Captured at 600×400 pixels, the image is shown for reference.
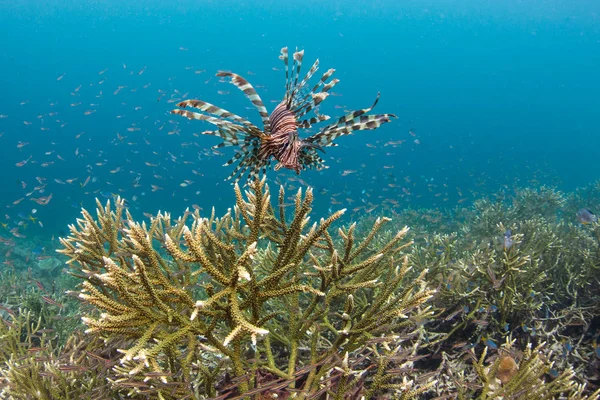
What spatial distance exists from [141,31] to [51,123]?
84.7 ft

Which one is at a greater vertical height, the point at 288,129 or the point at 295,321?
the point at 288,129

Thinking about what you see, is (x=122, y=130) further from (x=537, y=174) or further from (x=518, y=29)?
(x=518, y=29)

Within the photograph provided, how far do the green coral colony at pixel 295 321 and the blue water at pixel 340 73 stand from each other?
55177mm

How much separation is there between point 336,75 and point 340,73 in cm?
230

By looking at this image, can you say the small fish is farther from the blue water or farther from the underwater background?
the blue water

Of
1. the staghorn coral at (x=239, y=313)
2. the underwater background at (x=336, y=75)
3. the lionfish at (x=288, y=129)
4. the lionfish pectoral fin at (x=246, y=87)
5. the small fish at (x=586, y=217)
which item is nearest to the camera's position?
the staghorn coral at (x=239, y=313)

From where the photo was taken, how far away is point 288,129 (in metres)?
3.57

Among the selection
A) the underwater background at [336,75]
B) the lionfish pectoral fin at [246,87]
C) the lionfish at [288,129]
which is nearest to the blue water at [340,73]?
the underwater background at [336,75]

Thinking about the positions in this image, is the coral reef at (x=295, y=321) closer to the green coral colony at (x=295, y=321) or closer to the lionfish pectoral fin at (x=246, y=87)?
the green coral colony at (x=295, y=321)

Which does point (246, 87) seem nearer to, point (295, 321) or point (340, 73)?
point (295, 321)

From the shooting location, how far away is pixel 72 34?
236ft

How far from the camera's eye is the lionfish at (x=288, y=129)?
129 inches

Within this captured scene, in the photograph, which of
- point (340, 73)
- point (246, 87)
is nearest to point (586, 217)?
point (246, 87)

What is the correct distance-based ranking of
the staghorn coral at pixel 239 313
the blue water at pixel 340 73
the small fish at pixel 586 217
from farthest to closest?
the blue water at pixel 340 73, the small fish at pixel 586 217, the staghorn coral at pixel 239 313
